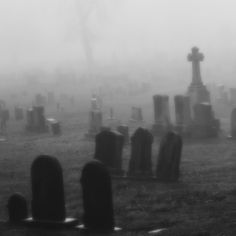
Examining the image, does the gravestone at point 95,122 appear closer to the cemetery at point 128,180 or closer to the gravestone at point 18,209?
the cemetery at point 128,180

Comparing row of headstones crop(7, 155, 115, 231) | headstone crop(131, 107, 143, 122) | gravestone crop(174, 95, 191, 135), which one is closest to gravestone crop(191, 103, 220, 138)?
gravestone crop(174, 95, 191, 135)

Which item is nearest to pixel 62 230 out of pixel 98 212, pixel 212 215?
pixel 98 212

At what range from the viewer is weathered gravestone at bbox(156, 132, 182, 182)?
586 inches

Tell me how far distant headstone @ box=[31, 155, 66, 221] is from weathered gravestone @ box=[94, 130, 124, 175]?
4.87 meters

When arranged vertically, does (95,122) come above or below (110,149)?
above

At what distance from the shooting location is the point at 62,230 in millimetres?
10750

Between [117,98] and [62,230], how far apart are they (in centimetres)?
3763

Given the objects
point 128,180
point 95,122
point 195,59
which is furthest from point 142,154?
point 195,59

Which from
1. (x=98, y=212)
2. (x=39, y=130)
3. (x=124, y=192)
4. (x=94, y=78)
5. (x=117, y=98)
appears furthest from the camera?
(x=94, y=78)

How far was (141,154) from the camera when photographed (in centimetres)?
1588

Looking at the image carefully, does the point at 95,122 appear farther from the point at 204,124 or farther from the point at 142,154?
the point at 142,154

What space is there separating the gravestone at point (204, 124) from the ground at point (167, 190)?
1.81 feet

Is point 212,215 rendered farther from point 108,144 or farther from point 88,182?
point 108,144

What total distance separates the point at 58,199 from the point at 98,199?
0.71 m
